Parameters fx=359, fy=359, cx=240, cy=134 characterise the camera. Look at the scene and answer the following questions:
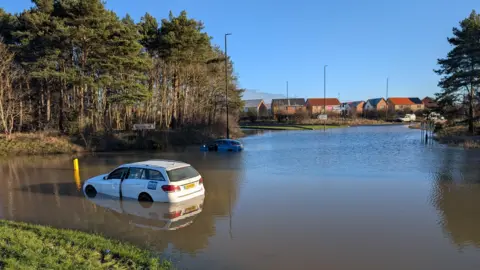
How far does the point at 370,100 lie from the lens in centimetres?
14250

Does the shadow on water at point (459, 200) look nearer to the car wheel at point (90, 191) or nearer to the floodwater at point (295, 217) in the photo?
the floodwater at point (295, 217)

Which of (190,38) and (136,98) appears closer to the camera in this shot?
(136,98)

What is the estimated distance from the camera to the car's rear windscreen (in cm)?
1102

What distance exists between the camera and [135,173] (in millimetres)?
11766

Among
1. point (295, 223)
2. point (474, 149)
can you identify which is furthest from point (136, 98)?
point (474, 149)

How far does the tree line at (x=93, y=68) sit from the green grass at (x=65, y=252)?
23602mm

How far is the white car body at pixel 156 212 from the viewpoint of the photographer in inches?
368

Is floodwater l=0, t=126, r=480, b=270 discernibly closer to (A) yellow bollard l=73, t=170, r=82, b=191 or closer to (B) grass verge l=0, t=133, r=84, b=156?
(A) yellow bollard l=73, t=170, r=82, b=191

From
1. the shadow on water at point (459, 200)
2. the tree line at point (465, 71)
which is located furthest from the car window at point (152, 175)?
the tree line at point (465, 71)

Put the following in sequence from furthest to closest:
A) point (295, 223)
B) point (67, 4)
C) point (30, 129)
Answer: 1. point (30, 129)
2. point (67, 4)
3. point (295, 223)

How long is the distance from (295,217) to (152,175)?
4680 mm

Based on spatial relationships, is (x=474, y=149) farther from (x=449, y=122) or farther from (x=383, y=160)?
(x=449, y=122)

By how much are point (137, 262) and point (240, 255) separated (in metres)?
1.99

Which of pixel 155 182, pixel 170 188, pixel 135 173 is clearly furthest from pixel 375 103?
pixel 170 188
